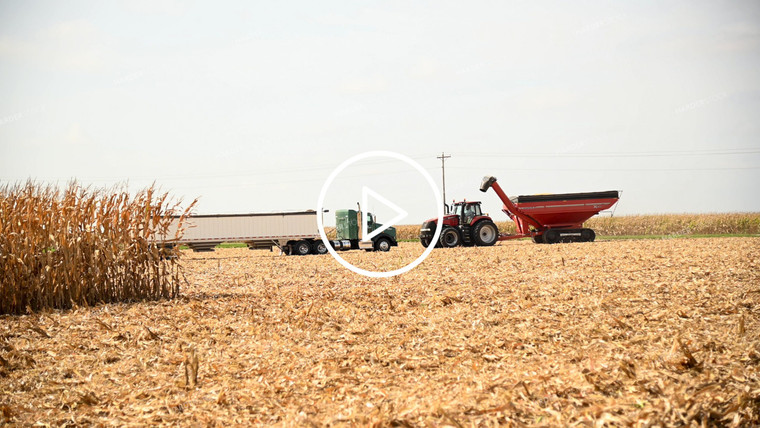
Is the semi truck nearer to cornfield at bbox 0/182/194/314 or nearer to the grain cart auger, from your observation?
the grain cart auger

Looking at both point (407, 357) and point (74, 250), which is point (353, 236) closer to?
point (74, 250)

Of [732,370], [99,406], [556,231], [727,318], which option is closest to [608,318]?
[727,318]

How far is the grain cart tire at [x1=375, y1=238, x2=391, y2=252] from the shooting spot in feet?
101

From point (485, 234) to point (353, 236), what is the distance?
6.89m

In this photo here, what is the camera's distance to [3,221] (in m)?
11.4

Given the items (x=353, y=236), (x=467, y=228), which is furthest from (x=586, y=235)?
(x=353, y=236)

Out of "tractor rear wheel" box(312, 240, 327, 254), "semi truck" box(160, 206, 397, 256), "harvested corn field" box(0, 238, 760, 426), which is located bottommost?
"harvested corn field" box(0, 238, 760, 426)

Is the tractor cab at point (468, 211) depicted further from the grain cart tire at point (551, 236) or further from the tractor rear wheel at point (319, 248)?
the tractor rear wheel at point (319, 248)

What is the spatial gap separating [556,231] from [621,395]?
26009 millimetres

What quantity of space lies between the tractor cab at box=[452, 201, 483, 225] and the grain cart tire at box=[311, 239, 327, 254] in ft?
24.3

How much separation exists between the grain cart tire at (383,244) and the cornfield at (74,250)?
18.4 metres

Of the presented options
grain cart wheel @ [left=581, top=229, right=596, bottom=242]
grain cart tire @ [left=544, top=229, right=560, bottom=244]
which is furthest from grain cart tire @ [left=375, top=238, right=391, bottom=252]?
grain cart wheel @ [left=581, top=229, right=596, bottom=242]

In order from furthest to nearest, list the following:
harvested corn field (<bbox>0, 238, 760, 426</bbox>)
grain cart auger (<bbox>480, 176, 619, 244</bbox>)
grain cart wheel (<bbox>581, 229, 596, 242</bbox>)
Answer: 1. grain cart wheel (<bbox>581, 229, 596, 242</bbox>)
2. grain cart auger (<bbox>480, 176, 619, 244</bbox>)
3. harvested corn field (<bbox>0, 238, 760, 426</bbox>)

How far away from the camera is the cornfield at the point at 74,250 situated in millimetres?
11242
